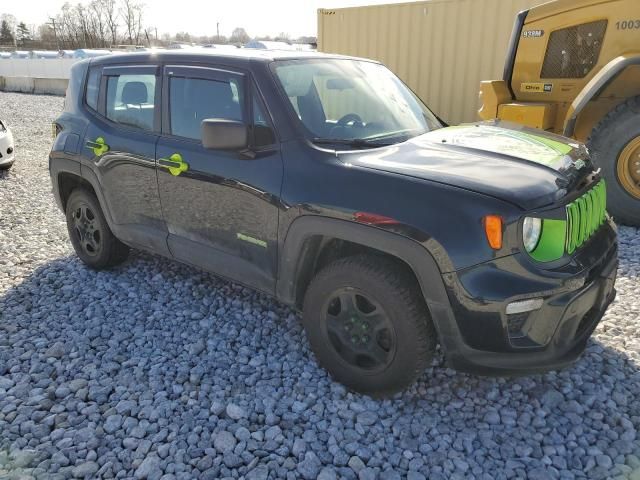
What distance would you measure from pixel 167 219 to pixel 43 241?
→ 2.48 meters

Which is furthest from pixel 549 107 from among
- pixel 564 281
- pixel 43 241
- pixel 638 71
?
pixel 43 241

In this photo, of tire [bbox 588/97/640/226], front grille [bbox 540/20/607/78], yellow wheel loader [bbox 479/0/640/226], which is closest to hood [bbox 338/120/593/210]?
yellow wheel loader [bbox 479/0/640/226]

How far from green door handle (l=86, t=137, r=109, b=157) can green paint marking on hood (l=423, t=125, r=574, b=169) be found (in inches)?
93.5

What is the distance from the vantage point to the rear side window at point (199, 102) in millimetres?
3123

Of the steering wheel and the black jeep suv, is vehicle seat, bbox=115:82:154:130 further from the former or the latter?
the steering wheel

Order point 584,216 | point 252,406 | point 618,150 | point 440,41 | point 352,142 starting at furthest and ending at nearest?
point 440,41
point 618,150
point 352,142
point 252,406
point 584,216

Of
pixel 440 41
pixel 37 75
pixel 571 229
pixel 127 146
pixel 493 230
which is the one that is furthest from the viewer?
pixel 37 75

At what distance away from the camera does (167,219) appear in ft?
11.7

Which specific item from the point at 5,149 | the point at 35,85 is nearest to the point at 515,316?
the point at 5,149

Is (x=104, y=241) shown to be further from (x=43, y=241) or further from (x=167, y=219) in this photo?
(x=43, y=241)

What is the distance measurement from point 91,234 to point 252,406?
97.6 inches

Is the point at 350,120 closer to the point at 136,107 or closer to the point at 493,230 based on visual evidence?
the point at 493,230

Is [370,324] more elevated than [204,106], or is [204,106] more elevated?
[204,106]

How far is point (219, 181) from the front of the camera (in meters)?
3.11
